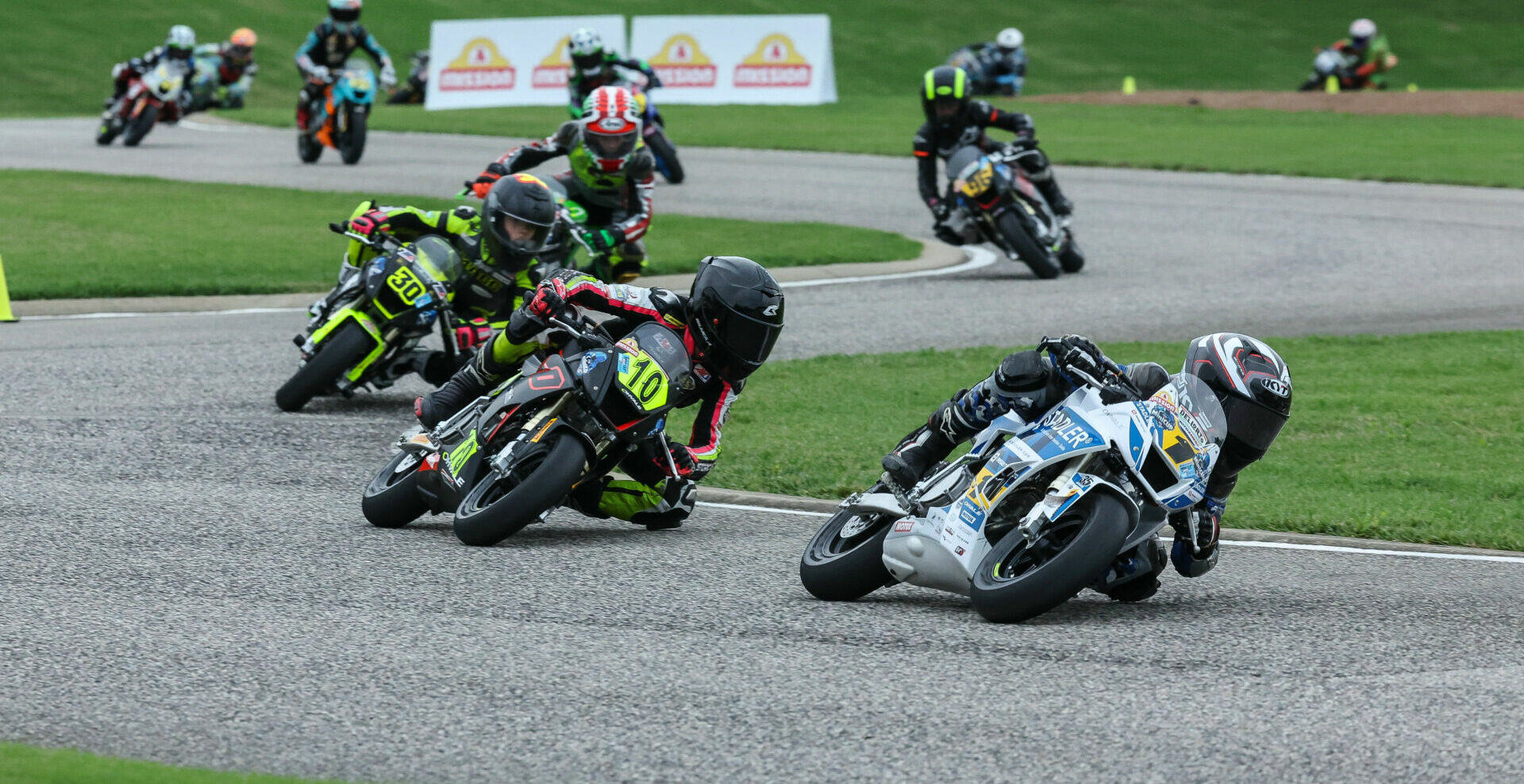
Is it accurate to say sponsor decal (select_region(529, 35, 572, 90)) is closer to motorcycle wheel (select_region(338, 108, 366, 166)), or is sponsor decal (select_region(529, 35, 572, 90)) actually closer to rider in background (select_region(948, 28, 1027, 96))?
rider in background (select_region(948, 28, 1027, 96))

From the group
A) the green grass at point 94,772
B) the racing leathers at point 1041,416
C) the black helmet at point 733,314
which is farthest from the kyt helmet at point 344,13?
the green grass at point 94,772

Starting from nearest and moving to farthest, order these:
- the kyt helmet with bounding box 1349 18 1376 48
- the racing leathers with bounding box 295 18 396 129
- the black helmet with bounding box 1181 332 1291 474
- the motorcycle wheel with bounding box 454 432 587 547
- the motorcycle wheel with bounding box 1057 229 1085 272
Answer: the black helmet with bounding box 1181 332 1291 474
the motorcycle wheel with bounding box 454 432 587 547
the motorcycle wheel with bounding box 1057 229 1085 272
the racing leathers with bounding box 295 18 396 129
the kyt helmet with bounding box 1349 18 1376 48

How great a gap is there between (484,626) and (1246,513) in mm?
4071

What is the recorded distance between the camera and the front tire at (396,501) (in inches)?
307

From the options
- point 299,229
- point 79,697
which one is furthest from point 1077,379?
point 299,229

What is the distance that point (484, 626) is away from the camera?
6078 mm

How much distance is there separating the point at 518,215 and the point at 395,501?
101 inches

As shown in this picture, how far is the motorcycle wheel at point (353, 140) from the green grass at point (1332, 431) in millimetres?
14447

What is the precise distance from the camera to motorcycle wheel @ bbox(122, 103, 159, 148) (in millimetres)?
28984

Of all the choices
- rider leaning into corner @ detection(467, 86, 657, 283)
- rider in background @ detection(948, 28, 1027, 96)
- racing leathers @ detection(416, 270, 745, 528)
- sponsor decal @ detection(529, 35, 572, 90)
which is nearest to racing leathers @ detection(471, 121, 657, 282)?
rider leaning into corner @ detection(467, 86, 657, 283)

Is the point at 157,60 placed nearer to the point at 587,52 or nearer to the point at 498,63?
the point at 498,63

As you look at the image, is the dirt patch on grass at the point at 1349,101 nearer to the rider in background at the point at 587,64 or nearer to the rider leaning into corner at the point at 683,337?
the rider in background at the point at 587,64

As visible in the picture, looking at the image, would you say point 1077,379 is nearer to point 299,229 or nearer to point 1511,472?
point 1511,472

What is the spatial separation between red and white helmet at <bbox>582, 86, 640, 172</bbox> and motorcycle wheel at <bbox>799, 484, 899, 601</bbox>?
23.4 ft
